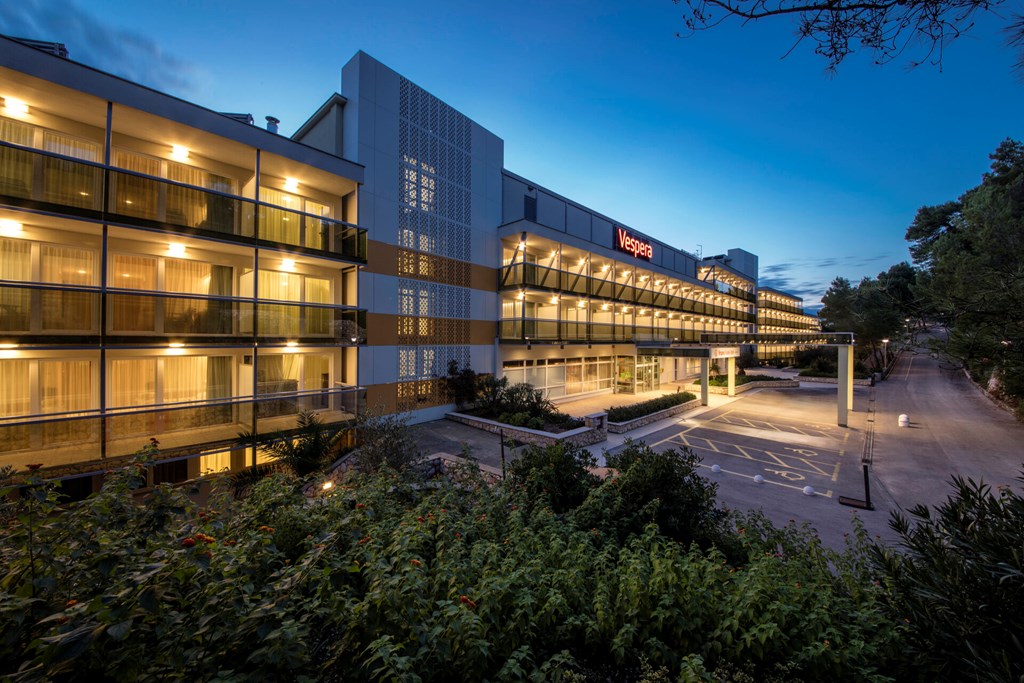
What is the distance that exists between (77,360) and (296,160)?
818cm

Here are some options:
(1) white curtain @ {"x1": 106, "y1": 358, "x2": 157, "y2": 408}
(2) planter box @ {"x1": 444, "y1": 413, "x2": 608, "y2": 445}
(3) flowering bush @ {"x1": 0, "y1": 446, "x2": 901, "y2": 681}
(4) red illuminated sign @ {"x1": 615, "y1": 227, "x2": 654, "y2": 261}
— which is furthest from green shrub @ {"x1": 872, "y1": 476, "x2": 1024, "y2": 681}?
(4) red illuminated sign @ {"x1": 615, "y1": 227, "x2": 654, "y2": 261}

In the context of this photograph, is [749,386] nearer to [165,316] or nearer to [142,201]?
[165,316]

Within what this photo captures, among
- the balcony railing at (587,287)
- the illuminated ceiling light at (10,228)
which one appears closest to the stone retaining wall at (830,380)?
the balcony railing at (587,287)

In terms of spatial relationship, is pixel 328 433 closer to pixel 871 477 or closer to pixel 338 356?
pixel 338 356

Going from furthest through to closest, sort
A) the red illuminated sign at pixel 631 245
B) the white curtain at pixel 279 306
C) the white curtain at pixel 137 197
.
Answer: the red illuminated sign at pixel 631 245 → the white curtain at pixel 279 306 → the white curtain at pixel 137 197

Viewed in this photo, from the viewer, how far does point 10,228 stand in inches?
341

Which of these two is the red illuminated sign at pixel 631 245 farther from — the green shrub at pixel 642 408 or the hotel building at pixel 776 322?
the hotel building at pixel 776 322

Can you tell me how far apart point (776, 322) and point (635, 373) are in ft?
138

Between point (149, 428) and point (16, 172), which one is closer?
point (16, 172)

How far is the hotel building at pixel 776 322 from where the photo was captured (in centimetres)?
5069

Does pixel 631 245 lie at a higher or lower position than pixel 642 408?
higher

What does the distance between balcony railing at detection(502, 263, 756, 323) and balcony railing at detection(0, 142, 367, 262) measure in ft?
29.5

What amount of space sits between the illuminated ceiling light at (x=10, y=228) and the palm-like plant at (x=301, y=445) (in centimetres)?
685

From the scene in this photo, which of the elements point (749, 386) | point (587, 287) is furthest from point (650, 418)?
point (749, 386)
